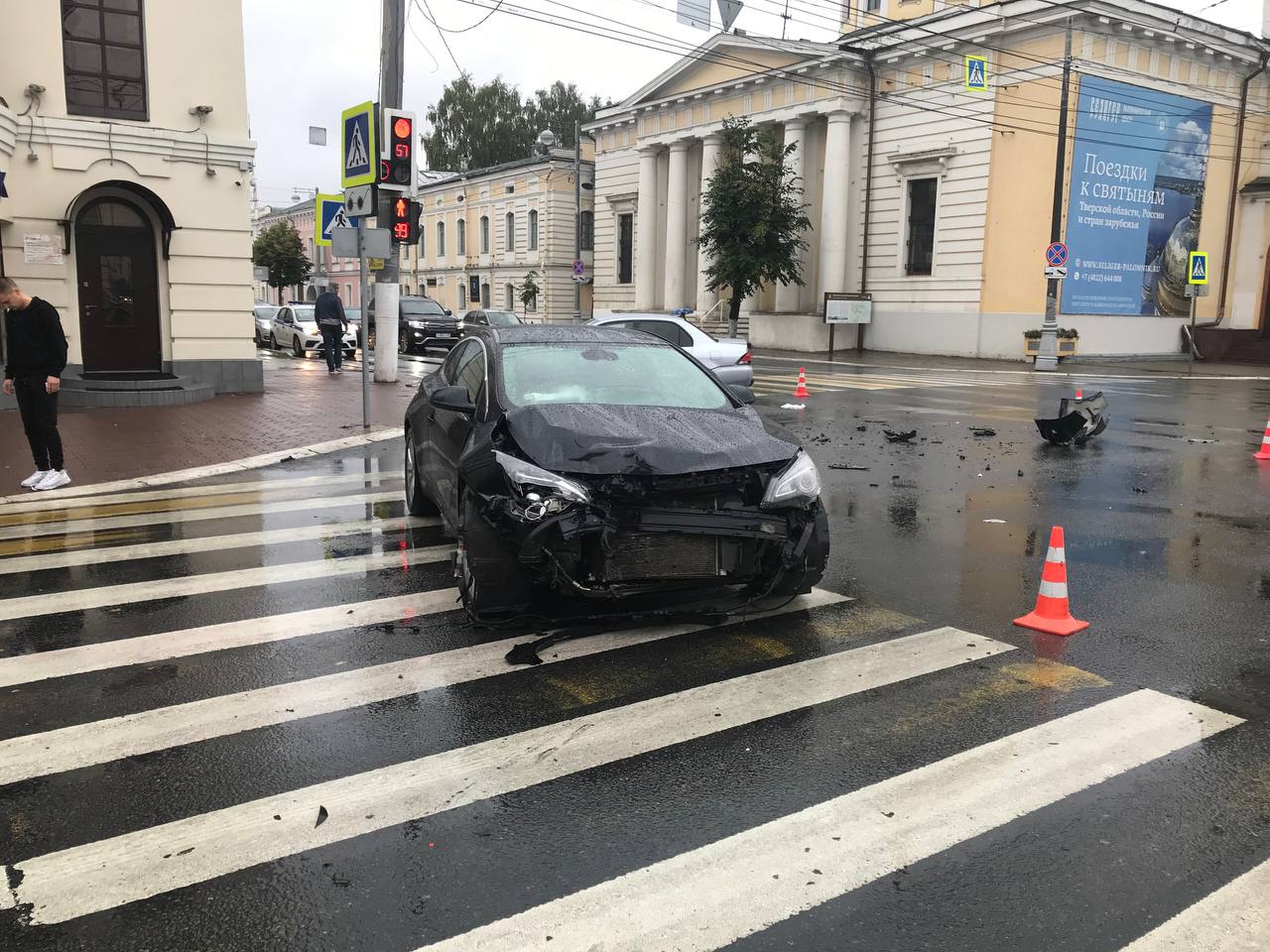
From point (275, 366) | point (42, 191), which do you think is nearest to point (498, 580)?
point (42, 191)

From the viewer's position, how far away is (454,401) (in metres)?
6.07

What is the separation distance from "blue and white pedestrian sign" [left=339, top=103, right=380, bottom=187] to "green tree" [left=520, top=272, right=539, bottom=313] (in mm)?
45288

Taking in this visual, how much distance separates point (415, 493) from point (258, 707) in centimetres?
397

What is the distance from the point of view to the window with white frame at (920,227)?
35531mm

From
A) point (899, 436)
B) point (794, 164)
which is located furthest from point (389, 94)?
point (794, 164)

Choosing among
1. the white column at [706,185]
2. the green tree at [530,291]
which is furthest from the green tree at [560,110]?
the white column at [706,185]

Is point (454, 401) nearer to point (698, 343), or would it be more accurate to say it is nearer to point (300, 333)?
point (698, 343)

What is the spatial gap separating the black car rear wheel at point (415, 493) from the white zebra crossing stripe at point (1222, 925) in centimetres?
609

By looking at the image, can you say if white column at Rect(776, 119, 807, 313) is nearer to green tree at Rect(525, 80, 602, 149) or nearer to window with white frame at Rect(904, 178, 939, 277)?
window with white frame at Rect(904, 178, 939, 277)

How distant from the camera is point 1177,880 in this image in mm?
2996

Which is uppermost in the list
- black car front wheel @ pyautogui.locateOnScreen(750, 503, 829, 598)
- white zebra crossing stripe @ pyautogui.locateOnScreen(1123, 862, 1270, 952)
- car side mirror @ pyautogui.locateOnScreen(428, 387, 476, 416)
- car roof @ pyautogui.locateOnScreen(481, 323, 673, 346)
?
car roof @ pyautogui.locateOnScreen(481, 323, 673, 346)

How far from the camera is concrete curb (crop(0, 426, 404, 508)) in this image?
9.03 metres

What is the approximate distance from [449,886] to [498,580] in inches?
88.2

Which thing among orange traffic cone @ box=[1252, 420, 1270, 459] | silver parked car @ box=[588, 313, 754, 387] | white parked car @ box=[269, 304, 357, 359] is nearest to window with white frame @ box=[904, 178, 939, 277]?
white parked car @ box=[269, 304, 357, 359]
